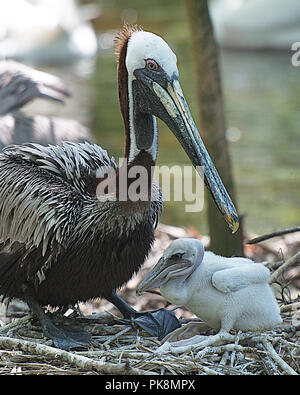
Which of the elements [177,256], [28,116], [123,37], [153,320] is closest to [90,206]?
[177,256]

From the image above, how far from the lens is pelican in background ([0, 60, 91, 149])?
721cm

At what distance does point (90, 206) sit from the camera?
15.9 ft

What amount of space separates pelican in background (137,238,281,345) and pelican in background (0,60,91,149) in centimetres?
258

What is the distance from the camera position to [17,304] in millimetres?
6699

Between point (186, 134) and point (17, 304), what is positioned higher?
point (186, 134)

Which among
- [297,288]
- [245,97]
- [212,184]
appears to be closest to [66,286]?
[212,184]

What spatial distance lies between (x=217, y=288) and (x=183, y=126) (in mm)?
974

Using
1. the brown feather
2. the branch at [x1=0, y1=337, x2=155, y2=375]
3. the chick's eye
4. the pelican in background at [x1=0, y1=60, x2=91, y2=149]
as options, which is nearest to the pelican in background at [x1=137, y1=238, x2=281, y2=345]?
the branch at [x1=0, y1=337, x2=155, y2=375]

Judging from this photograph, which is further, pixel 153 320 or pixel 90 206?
pixel 153 320

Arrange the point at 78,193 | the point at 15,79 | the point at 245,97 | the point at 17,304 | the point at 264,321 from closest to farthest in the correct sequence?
the point at 264,321
the point at 78,193
the point at 17,304
the point at 15,79
the point at 245,97

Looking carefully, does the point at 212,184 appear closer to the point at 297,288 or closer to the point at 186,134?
the point at 186,134

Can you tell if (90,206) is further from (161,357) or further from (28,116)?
(28,116)

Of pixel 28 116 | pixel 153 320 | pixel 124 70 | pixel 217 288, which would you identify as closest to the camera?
pixel 217 288

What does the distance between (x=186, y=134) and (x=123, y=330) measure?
1.31 metres
